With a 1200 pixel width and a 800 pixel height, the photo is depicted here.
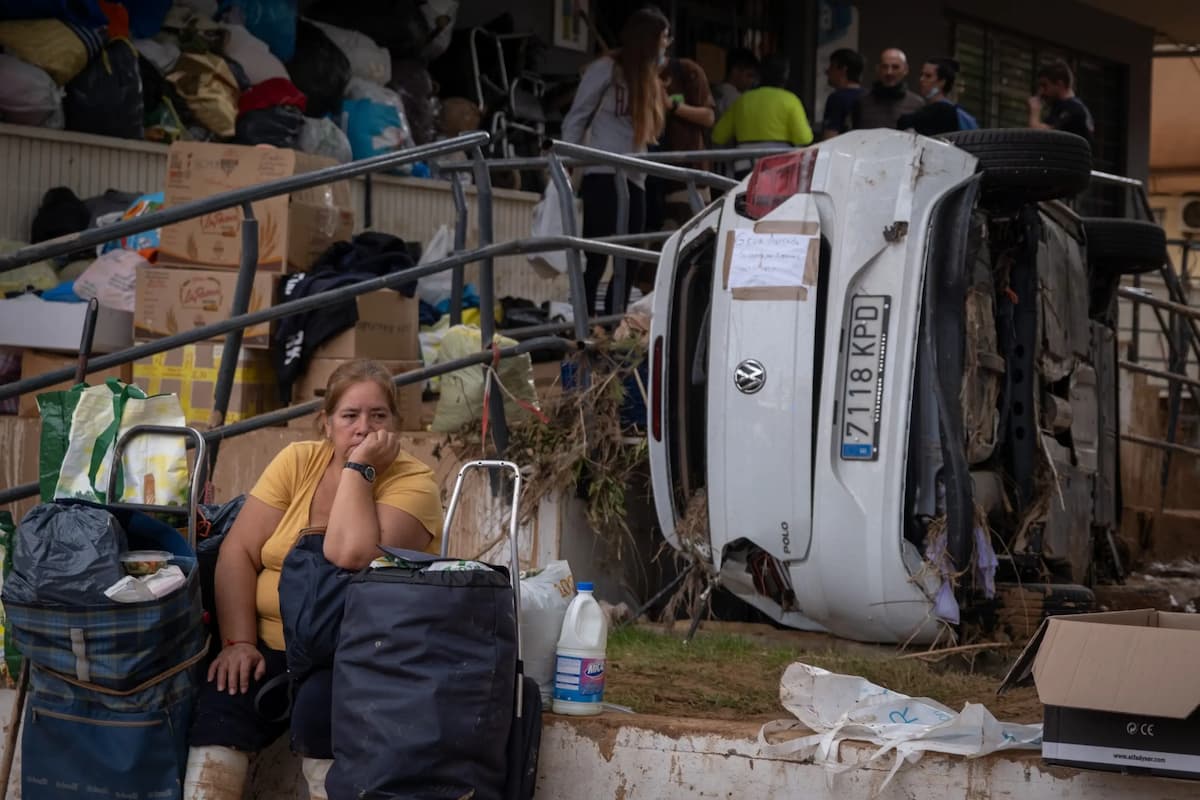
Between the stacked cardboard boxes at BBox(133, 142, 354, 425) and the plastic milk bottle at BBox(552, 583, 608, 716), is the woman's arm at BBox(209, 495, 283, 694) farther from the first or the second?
the stacked cardboard boxes at BBox(133, 142, 354, 425)

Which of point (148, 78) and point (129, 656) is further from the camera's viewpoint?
point (148, 78)

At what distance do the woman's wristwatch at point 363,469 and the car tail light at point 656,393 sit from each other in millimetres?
1429

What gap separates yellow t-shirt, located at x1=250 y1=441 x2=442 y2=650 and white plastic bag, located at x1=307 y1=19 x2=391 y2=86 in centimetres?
649

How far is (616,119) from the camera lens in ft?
28.8

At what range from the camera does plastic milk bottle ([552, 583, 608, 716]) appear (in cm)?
441

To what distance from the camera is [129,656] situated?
4023 mm

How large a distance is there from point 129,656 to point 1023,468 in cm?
298

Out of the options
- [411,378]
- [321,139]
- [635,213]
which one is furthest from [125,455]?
[321,139]

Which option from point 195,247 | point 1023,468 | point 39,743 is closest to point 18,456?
point 195,247

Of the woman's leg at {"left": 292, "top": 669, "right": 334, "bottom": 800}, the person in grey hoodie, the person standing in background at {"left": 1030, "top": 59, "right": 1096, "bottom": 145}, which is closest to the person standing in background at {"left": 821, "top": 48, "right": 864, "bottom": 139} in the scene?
the person standing in background at {"left": 1030, "top": 59, "right": 1096, "bottom": 145}

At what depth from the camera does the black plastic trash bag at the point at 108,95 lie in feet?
29.7

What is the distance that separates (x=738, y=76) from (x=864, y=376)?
22.7 feet

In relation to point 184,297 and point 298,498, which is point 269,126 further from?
point 298,498

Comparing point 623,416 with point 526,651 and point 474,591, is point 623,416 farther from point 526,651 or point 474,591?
point 474,591
